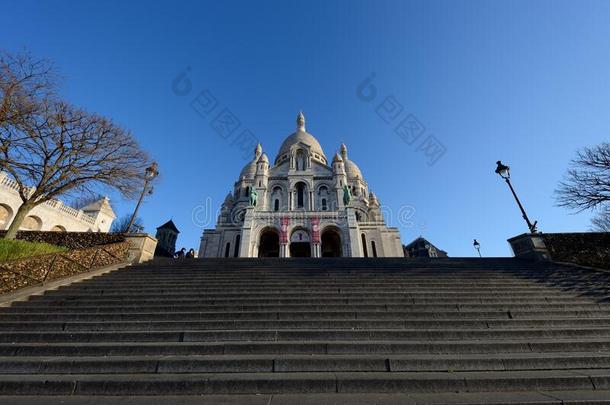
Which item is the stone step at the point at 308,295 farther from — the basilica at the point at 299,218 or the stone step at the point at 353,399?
the basilica at the point at 299,218

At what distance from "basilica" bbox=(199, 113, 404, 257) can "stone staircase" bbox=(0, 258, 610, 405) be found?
53.7 ft

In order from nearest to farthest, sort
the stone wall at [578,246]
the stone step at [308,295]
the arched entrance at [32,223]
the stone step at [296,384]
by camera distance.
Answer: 1. the stone step at [296,384]
2. the stone step at [308,295]
3. the stone wall at [578,246]
4. the arched entrance at [32,223]

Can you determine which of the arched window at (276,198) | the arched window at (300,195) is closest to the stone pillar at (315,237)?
the arched window at (300,195)

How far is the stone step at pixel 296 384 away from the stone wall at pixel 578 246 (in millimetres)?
9254

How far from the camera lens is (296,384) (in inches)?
121

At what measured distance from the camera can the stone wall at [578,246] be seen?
941cm

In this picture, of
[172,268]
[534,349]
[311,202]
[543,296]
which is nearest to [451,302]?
[534,349]

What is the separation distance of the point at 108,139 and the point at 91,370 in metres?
13.2

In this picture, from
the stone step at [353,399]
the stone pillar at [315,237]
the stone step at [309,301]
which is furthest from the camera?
the stone pillar at [315,237]

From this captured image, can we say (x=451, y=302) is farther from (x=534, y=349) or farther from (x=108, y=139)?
(x=108, y=139)

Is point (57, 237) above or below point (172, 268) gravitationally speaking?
above

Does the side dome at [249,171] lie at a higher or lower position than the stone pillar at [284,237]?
higher

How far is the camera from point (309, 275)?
8.66 m

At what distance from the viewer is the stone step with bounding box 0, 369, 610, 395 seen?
9.86 feet
